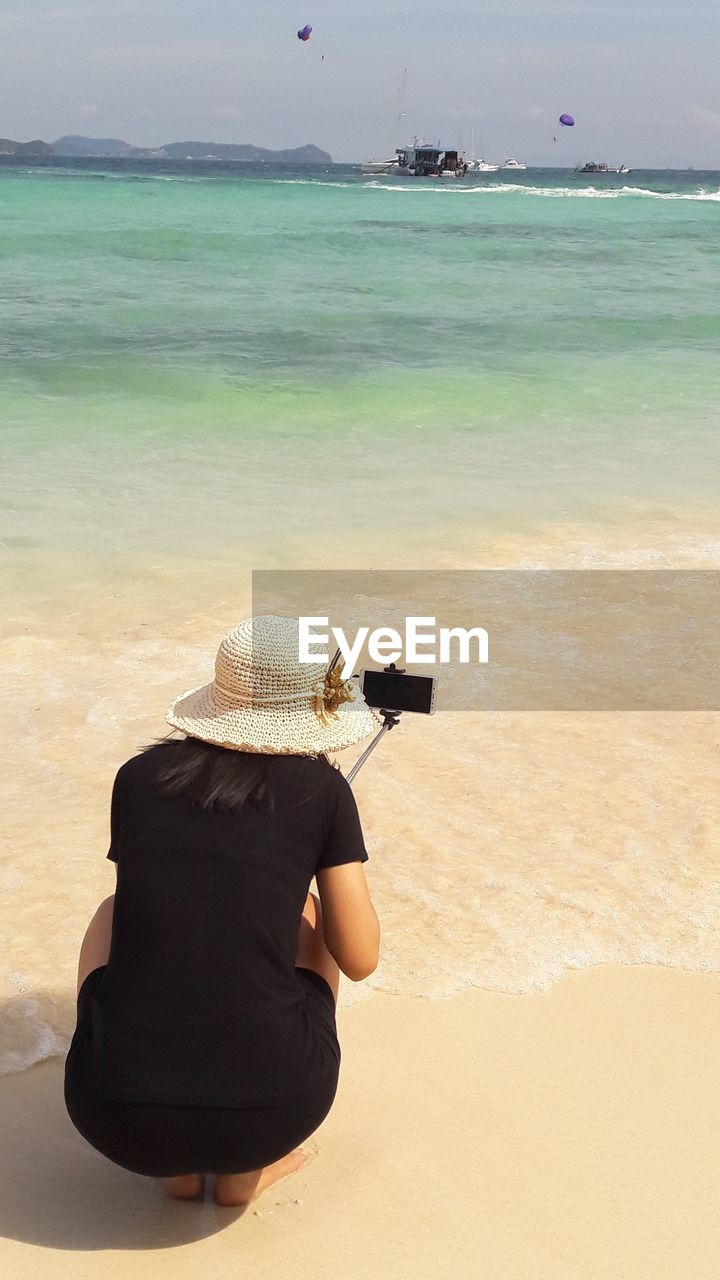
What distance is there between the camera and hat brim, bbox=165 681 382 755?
203 centimetres

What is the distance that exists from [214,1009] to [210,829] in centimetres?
27

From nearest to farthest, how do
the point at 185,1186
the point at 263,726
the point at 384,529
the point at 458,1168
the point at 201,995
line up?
the point at 201,995
the point at 263,726
the point at 185,1186
the point at 458,1168
the point at 384,529

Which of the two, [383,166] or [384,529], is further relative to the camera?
[383,166]

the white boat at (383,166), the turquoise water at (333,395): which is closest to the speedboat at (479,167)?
the white boat at (383,166)

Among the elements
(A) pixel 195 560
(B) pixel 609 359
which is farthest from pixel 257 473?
(B) pixel 609 359

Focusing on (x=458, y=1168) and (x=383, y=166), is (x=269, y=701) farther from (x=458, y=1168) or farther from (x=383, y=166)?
(x=383, y=166)

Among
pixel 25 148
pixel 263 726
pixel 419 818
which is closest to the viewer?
pixel 263 726

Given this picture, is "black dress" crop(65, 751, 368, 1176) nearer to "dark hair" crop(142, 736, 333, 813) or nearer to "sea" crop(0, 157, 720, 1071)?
"dark hair" crop(142, 736, 333, 813)

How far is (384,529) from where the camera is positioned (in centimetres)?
687

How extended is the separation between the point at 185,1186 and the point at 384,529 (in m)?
4.97

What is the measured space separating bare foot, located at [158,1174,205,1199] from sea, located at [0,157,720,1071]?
22.4 inches

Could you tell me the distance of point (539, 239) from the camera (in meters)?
28.2

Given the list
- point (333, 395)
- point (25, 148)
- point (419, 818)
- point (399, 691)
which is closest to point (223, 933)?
point (399, 691)

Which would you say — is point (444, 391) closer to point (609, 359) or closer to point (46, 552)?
point (609, 359)
